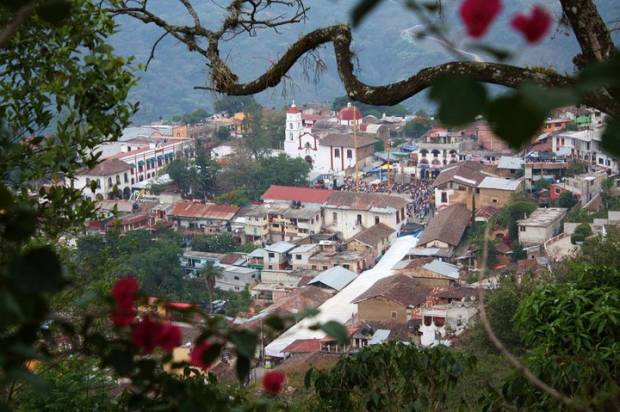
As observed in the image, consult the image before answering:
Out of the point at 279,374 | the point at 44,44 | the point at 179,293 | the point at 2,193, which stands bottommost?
the point at 179,293

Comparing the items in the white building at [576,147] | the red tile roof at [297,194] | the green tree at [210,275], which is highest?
the white building at [576,147]

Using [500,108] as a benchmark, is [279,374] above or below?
below

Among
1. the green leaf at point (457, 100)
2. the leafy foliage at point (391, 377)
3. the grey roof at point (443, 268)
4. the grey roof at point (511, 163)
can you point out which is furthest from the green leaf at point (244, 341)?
the grey roof at point (511, 163)

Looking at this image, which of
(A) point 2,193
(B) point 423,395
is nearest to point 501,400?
(B) point 423,395

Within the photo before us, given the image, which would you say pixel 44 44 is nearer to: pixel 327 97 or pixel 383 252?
pixel 383 252

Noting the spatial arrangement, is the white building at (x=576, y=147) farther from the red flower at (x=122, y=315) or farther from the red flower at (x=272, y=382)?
the red flower at (x=122, y=315)

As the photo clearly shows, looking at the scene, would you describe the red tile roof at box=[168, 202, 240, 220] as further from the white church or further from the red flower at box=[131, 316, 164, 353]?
the red flower at box=[131, 316, 164, 353]
